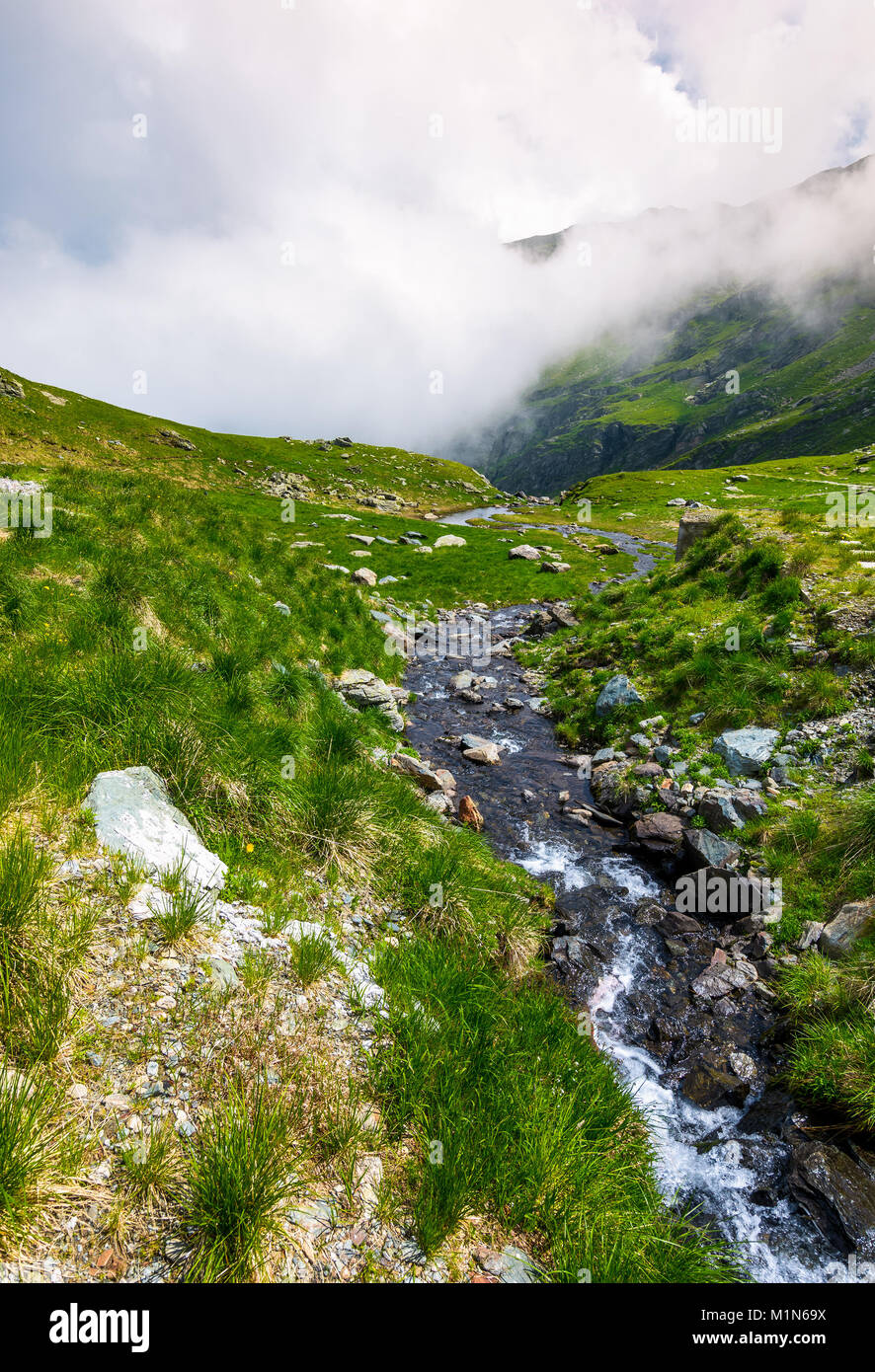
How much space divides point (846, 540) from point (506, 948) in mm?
19896

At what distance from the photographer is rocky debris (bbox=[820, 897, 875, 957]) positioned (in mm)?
7880

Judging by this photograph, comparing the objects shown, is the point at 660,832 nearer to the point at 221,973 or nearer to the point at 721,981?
the point at 721,981

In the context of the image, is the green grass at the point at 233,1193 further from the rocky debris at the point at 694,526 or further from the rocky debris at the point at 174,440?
the rocky debris at the point at 174,440

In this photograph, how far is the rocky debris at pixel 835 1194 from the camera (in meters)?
5.60

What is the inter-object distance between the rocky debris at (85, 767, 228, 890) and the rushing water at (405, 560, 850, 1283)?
643 cm

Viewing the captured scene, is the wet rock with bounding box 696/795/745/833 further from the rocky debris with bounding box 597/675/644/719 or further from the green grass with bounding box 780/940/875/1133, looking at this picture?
the rocky debris with bounding box 597/675/644/719

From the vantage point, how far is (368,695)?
16.3 meters

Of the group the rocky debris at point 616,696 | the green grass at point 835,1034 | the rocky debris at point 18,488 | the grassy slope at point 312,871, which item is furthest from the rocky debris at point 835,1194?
the rocky debris at point 18,488

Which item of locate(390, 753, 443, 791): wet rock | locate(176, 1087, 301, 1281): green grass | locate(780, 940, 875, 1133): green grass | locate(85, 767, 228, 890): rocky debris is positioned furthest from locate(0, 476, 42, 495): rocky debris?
locate(780, 940, 875, 1133): green grass

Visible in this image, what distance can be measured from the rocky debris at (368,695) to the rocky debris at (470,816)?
4.45m
